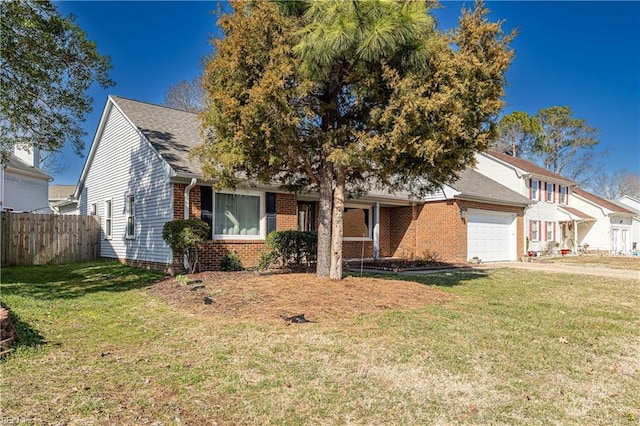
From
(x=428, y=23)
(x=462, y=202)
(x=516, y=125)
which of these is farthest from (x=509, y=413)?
(x=516, y=125)

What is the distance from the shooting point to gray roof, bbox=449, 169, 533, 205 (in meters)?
18.1

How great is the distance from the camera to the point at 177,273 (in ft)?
37.1

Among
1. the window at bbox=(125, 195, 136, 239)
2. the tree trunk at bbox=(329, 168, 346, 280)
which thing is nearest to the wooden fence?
the window at bbox=(125, 195, 136, 239)

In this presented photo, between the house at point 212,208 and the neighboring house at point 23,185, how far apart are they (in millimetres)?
6681

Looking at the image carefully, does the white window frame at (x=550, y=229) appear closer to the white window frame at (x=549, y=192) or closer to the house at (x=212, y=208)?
the white window frame at (x=549, y=192)

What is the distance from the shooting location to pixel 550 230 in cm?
2709

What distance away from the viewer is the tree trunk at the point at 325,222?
900 centimetres

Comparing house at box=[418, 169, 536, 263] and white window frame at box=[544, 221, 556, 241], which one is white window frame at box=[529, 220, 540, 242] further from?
house at box=[418, 169, 536, 263]

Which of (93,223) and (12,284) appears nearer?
(12,284)

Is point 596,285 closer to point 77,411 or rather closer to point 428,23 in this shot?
point 428,23

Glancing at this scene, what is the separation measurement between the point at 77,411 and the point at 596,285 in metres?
12.4

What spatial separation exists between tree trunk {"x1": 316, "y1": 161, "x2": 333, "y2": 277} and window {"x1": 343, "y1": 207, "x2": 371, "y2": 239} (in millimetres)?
8777

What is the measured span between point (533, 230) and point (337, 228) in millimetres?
20973

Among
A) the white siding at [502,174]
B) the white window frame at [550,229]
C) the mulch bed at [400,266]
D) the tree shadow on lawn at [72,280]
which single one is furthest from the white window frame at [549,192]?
the tree shadow on lawn at [72,280]
